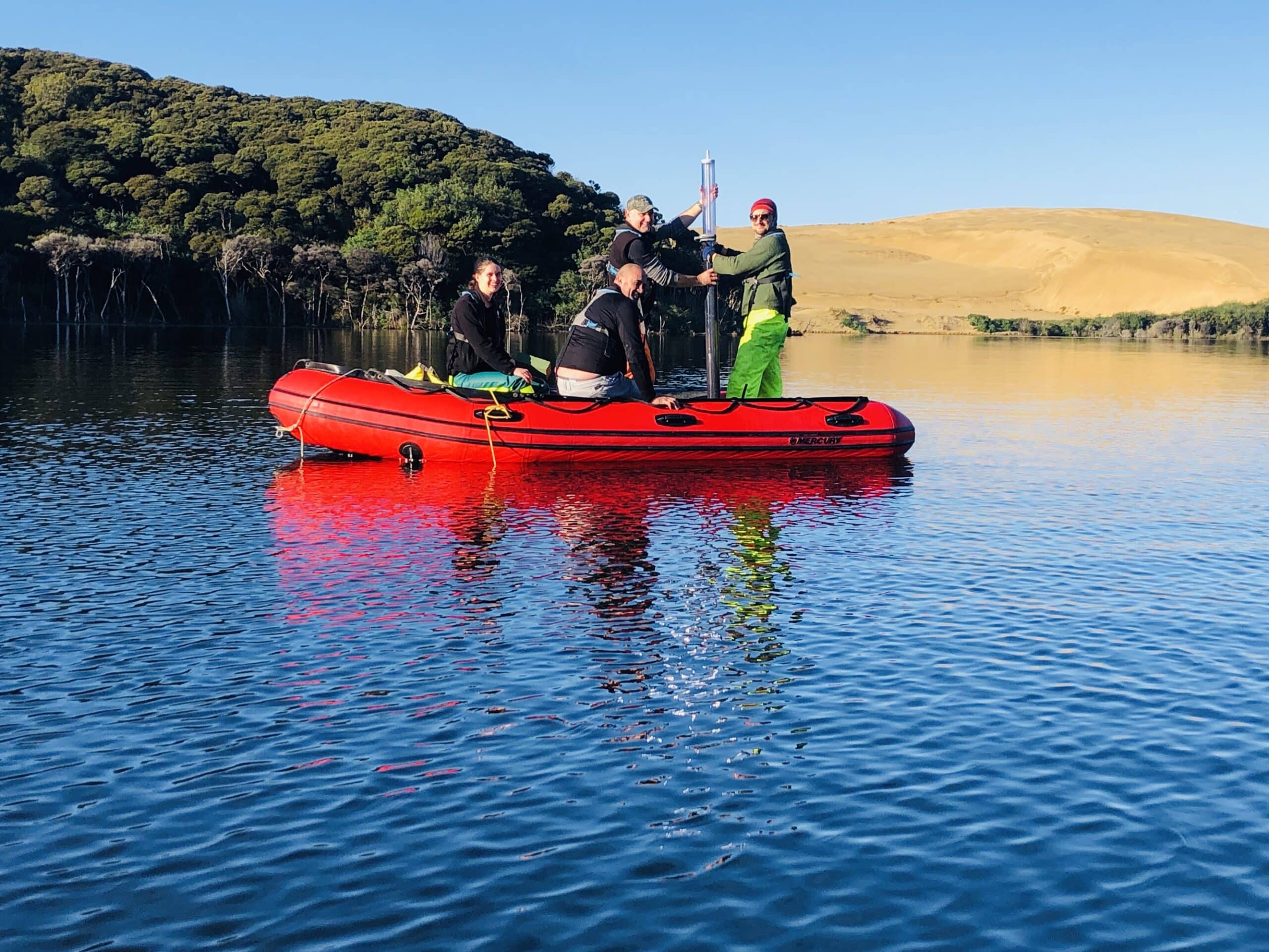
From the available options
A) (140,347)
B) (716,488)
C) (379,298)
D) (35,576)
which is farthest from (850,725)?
(379,298)

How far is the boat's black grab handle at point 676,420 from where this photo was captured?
17.2m

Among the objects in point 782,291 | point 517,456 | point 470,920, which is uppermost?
point 782,291

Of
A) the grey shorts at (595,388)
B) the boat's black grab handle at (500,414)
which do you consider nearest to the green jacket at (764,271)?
the grey shorts at (595,388)

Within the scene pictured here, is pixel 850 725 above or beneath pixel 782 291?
beneath

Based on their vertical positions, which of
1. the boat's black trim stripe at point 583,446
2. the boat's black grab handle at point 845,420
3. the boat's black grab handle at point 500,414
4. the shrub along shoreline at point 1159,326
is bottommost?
the boat's black trim stripe at point 583,446

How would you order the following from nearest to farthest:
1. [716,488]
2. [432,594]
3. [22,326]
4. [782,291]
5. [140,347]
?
[432,594], [716,488], [782,291], [140,347], [22,326]

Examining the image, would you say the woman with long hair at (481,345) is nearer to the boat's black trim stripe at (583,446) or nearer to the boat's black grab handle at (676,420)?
the boat's black trim stripe at (583,446)

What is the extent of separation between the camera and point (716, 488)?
16297mm

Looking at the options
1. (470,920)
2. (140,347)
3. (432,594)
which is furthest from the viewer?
(140,347)

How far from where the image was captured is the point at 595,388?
56.4 ft

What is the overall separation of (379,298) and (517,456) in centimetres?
6834

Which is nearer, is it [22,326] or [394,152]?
[22,326]

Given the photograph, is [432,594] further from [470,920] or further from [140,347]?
[140,347]

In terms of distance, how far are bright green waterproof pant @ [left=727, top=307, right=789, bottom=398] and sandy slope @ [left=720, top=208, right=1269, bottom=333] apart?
88.8m
